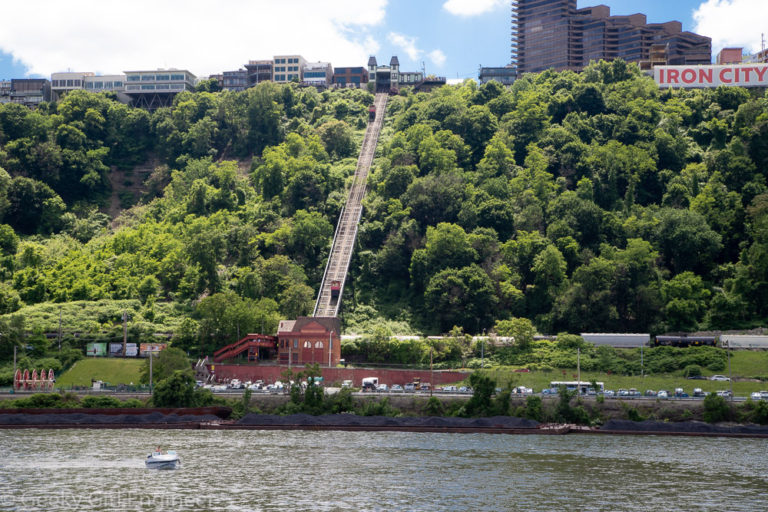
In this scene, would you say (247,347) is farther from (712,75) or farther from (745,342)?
(712,75)

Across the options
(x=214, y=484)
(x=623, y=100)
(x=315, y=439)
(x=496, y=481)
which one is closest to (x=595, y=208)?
(x=623, y=100)

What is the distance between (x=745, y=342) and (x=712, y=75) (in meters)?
82.8

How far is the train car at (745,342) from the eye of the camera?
112312mm

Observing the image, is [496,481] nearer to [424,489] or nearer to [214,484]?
[424,489]

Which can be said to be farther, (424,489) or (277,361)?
(277,361)

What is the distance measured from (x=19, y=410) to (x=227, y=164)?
75.9m

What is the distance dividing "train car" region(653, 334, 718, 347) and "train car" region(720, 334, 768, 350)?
6.47ft

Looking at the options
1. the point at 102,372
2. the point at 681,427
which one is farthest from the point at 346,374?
the point at 681,427

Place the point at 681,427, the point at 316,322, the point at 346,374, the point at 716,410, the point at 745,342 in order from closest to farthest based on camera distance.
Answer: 1. the point at 681,427
2. the point at 716,410
3. the point at 346,374
4. the point at 745,342
5. the point at 316,322

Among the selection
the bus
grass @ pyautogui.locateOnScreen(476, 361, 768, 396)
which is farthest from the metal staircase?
the bus

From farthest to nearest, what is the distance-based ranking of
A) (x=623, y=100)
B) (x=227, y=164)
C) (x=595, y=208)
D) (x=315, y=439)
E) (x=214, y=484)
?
1. (x=623, y=100)
2. (x=227, y=164)
3. (x=595, y=208)
4. (x=315, y=439)
5. (x=214, y=484)

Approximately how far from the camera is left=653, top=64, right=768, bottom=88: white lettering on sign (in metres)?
175

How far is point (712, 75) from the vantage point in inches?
7047

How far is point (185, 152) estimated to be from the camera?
187 metres
